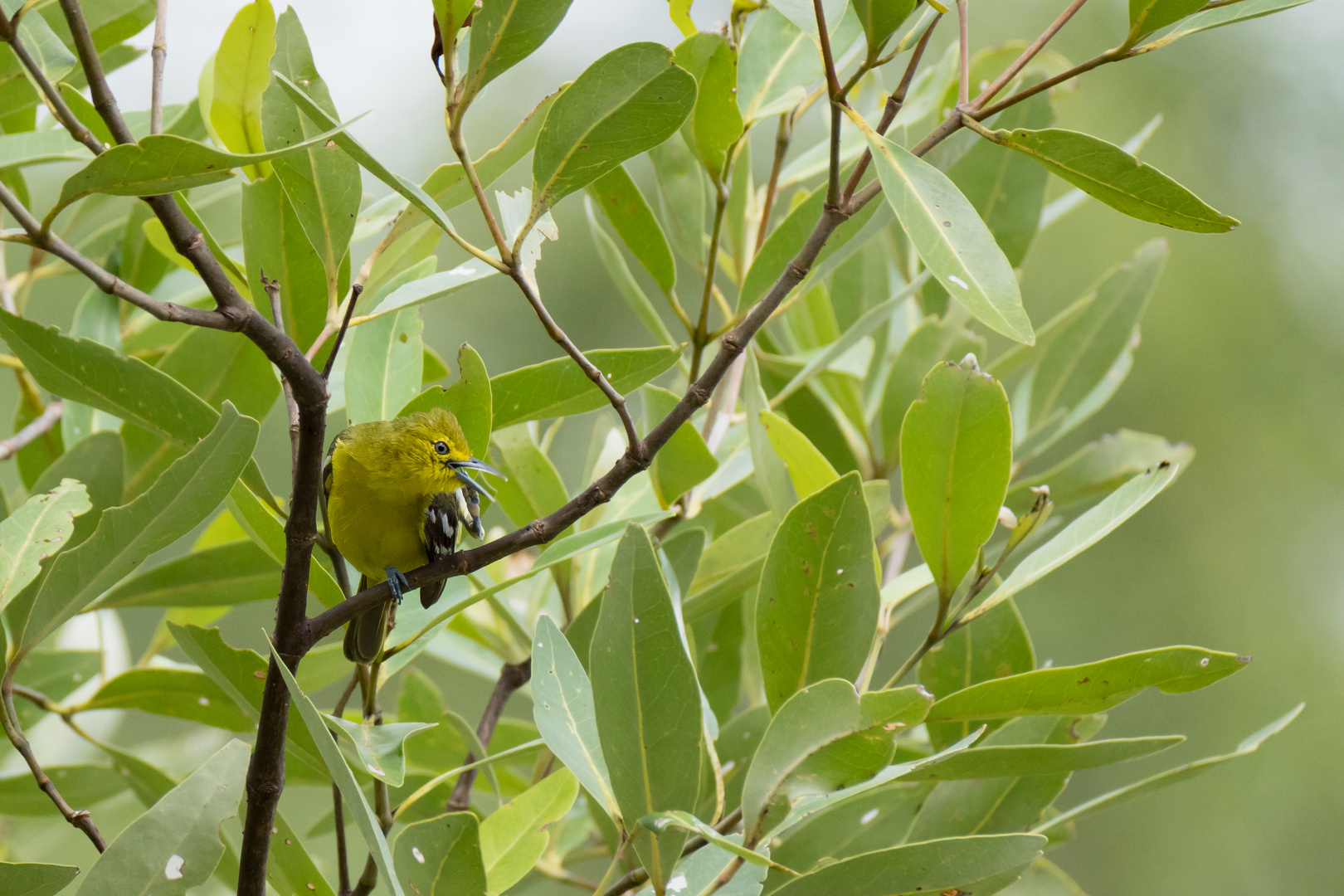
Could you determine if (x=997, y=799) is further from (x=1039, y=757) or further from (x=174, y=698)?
(x=174, y=698)

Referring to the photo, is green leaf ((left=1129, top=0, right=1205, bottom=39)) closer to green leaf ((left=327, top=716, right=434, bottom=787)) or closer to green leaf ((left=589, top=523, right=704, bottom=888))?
green leaf ((left=589, top=523, right=704, bottom=888))

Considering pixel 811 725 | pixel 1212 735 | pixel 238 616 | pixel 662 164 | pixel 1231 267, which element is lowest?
pixel 1212 735

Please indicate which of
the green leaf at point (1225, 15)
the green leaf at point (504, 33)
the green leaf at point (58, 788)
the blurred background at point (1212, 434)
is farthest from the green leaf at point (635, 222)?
the blurred background at point (1212, 434)

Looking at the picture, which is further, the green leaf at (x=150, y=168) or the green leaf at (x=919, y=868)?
the green leaf at (x=919, y=868)

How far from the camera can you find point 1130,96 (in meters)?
7.73

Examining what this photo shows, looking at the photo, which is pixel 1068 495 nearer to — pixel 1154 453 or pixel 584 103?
pixel 1154 453

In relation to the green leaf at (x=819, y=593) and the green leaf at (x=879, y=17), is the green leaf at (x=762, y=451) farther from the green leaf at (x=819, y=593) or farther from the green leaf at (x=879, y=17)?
the green leaf at (x=879, y=17)

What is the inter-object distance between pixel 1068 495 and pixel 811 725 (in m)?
1.07

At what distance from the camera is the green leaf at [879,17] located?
929mm

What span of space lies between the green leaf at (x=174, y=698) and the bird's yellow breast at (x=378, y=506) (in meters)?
0.48

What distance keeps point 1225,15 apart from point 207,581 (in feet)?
4.55

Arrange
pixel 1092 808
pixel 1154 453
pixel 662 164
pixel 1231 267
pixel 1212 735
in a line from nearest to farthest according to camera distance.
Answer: pixel 1092 808, pixel 662 164, pixel 1154 453, pixel 1212 735, pixel 1231 267

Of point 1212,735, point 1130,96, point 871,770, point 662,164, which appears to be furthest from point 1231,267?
point 871,770

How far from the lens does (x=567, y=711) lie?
105cm
